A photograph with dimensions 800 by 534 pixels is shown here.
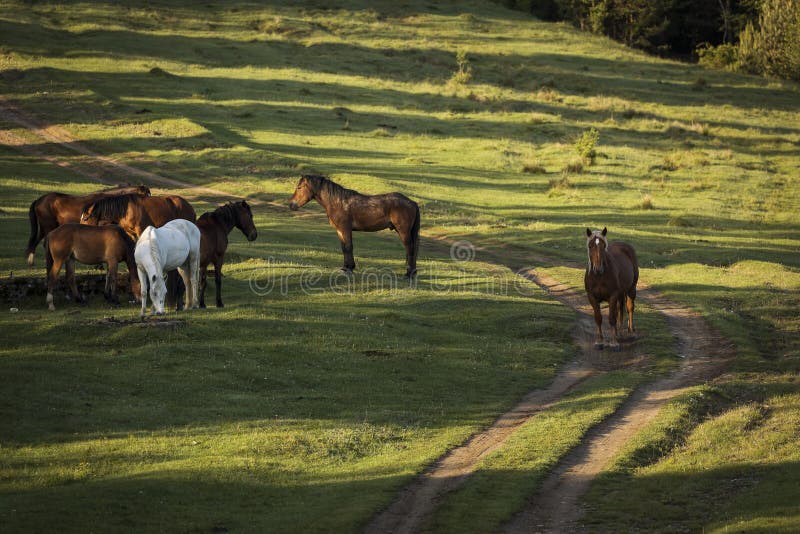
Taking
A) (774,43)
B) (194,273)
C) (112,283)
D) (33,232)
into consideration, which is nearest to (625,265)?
(194,273)

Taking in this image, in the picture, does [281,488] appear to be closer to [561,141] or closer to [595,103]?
[561,141]

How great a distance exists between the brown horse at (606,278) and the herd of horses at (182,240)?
2 cm

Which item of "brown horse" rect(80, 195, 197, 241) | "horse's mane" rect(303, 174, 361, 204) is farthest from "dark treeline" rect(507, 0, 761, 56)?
"brown horse" rect(80, 195, 197, 241)

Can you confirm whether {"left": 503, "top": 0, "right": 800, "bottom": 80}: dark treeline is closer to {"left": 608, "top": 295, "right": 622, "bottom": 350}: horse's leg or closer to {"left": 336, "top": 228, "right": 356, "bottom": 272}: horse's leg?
{"left": 336, "top": 228, "right": 356, "bottom": 272}: horse's leg

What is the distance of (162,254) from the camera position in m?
19.5

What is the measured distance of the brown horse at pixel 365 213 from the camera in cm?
2648

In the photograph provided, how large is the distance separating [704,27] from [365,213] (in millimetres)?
79412

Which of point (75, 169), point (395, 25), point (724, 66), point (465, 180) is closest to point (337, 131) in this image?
point (465, 180)

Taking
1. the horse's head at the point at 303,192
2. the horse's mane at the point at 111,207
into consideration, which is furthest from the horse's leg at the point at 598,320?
the horse's mane at the point at 111,207

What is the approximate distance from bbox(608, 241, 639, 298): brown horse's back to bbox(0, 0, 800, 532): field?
1.53 meters

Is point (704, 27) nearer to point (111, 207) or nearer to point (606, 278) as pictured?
point (606, 278)

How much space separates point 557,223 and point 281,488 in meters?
26.0

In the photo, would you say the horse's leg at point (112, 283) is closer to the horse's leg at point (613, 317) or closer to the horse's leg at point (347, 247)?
the horse's leg at point (347, 247)

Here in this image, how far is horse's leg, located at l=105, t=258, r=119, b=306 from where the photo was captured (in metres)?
21.3
